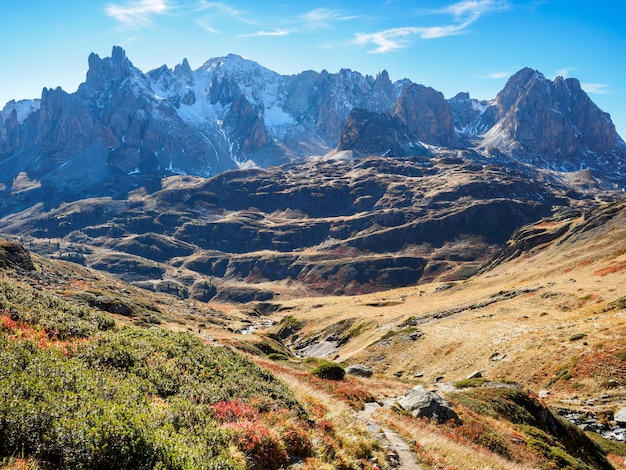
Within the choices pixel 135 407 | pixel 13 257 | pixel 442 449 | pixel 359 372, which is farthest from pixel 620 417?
pixel 13 257

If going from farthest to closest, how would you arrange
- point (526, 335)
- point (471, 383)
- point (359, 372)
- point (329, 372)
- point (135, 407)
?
point (526, 335) < point (359, 372) < point (471, 383) < point (329, 372) < point (135, 407)

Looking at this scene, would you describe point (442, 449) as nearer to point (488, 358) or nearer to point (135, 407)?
point (135, 407)

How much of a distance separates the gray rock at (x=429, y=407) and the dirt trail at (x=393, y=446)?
4853 mm

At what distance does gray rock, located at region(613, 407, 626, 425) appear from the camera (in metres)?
31.9

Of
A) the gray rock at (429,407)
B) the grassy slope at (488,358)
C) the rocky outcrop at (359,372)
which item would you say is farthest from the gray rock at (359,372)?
the gray rock at (429,407)

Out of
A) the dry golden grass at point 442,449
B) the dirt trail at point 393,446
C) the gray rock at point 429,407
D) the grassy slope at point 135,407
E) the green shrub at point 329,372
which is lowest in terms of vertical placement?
the green shrub at point 329,372

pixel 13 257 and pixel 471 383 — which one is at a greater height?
pixel 13 257

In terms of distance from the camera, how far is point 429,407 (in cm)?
2511

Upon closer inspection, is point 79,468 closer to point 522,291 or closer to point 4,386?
point 4,386

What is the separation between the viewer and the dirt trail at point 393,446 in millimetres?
16106

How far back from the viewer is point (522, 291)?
3282 inches

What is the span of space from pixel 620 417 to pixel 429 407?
18.8 metres

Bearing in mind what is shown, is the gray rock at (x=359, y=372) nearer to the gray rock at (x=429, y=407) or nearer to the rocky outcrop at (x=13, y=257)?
the gray rock at (x=429, y=407)

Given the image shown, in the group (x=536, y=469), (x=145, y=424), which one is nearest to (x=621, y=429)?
(x=536, y=469)
